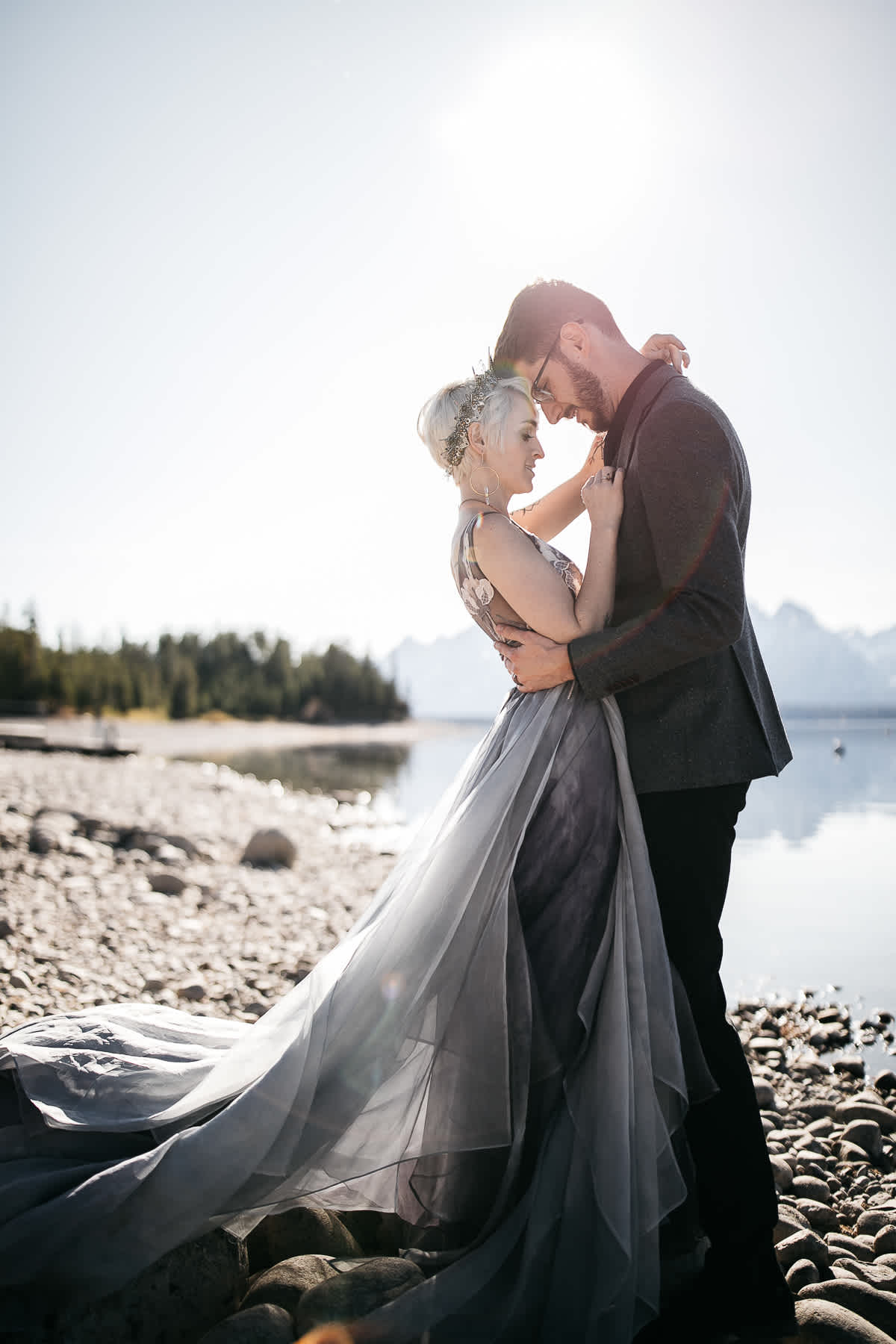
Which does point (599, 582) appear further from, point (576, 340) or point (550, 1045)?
point (550, 1045)

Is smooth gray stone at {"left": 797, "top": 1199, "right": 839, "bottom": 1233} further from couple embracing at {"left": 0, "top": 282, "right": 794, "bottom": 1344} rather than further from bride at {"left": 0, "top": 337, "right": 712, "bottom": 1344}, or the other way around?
bride at {"left": 0, "top": 337, "right": 712, "bottom": 1344}

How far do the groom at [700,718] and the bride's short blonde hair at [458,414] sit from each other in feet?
1.54

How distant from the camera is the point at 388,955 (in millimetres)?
2719

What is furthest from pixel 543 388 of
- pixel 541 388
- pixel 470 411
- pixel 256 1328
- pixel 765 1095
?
pixel 765 1095

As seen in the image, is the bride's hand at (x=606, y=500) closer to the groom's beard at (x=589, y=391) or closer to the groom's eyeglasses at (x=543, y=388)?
the groom's beard at (x=589, y=391)

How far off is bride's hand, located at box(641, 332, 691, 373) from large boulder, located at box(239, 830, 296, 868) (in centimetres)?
979

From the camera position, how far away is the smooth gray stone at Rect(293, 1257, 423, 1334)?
229 cm

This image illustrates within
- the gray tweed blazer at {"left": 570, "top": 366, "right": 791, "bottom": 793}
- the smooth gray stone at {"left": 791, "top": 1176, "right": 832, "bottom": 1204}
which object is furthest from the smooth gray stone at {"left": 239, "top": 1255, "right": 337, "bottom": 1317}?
the smooth gray stone at {"left": 791, "top": 1176, "right": 832, "bottom": 1204}

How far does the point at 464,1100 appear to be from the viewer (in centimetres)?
252

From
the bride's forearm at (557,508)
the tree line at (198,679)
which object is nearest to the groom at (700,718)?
the bride's forearm at (557,508)

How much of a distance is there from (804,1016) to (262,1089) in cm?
512

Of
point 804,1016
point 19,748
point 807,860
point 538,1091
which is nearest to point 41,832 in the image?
point 804,1016

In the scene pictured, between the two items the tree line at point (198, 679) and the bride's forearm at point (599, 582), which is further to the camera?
the tree line at point (198, 679)

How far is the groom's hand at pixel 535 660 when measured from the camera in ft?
9.02
